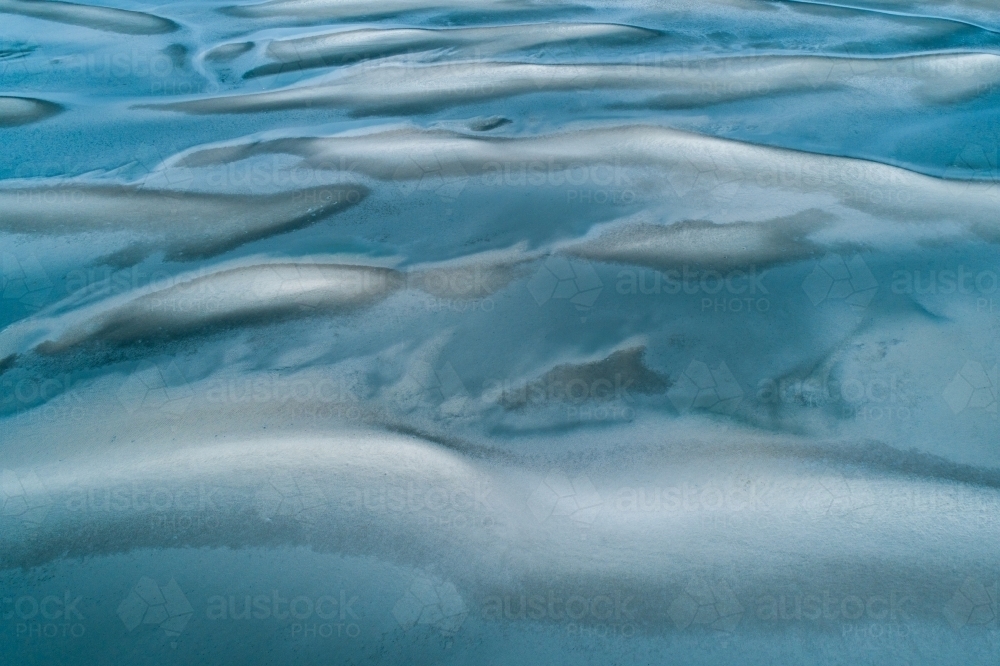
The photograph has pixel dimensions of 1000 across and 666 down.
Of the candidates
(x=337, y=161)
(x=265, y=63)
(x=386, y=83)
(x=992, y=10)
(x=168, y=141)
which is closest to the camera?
(x=337, y=161)

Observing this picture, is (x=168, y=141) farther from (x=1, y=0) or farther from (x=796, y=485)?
(x=796, y=485)

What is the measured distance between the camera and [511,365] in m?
1.91

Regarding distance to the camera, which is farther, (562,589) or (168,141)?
(168,141)

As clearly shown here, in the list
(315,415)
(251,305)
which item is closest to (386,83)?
(251,305)

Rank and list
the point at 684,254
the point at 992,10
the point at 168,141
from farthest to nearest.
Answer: the point at 992,10
the point at 168,141
the point at 684,254

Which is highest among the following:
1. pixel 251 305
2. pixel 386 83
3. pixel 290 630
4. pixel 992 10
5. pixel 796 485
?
pixel 992 10

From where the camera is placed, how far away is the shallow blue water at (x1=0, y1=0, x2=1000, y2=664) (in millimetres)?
1441

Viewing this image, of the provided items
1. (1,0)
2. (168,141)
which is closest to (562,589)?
(168,141)

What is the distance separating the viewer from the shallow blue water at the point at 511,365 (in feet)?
4.73

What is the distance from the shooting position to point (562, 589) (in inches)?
57.0

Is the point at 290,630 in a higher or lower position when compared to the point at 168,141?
lower

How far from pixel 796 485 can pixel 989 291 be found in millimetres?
986

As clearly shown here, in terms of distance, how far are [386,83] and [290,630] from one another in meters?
2.56

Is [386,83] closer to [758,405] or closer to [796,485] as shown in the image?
[758,405]
